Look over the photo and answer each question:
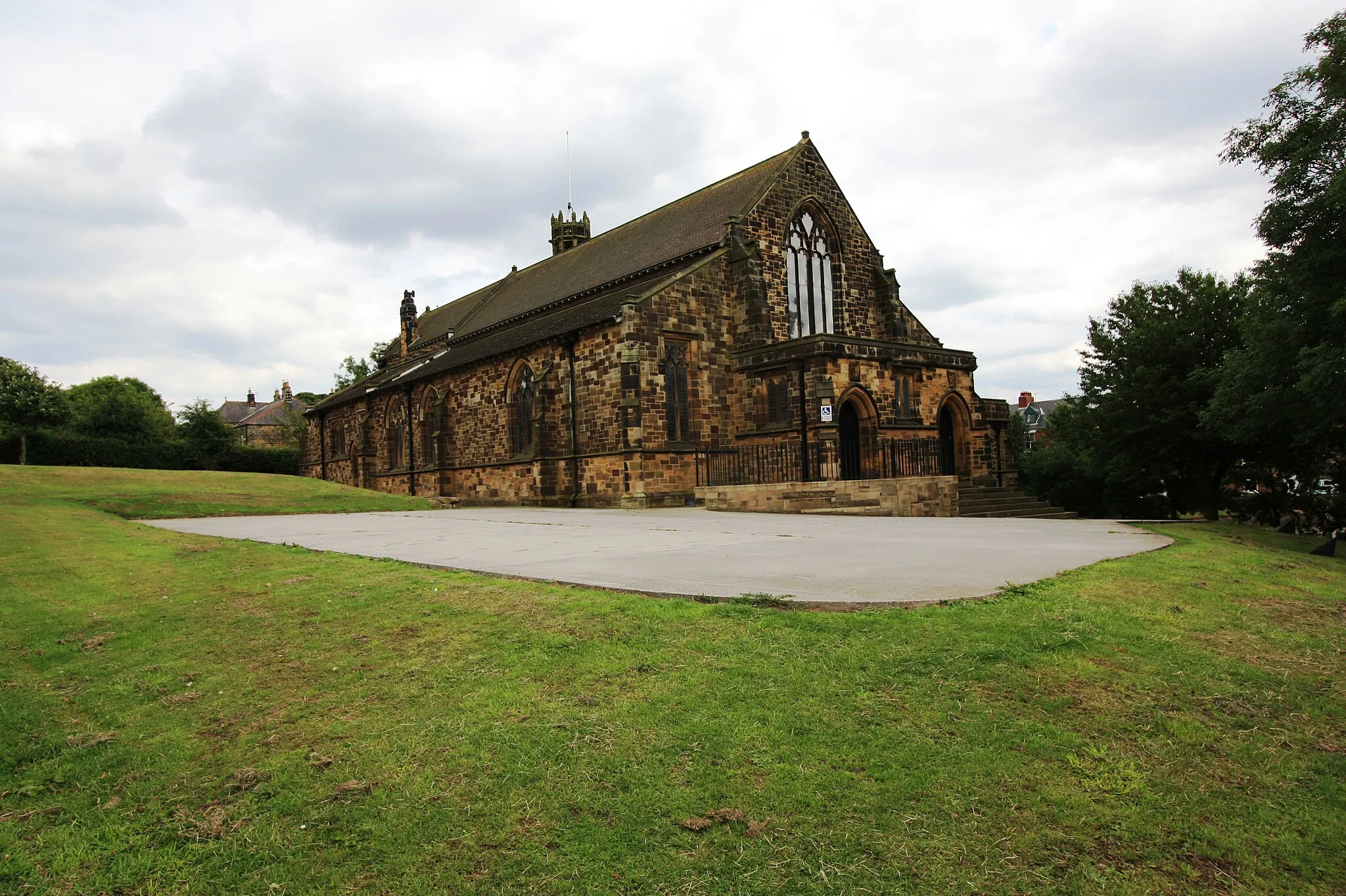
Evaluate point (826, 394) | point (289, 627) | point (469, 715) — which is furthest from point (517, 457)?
point (469, 715)

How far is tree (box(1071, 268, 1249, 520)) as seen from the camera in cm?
2561

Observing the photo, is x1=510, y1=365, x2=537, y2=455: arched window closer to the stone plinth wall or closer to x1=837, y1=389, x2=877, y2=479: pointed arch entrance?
x1=837, y1=389, x2=877, y2=479: pointed arch entrance

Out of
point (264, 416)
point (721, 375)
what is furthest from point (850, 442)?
point (264, 416)

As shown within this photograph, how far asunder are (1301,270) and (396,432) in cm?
3464

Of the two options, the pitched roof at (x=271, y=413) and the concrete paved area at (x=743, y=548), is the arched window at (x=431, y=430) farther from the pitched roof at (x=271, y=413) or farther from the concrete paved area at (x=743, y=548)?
the pitched roof at (x=271, y=413)

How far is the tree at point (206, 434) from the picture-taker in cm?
4431

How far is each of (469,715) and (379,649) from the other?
1.51 m

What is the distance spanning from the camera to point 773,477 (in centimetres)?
2341

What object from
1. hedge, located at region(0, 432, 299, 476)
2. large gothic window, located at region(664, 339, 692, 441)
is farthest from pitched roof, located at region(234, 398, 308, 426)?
large gothic window, located at region(664, 339, 692, 441)

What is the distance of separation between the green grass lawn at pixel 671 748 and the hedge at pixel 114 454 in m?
37.4

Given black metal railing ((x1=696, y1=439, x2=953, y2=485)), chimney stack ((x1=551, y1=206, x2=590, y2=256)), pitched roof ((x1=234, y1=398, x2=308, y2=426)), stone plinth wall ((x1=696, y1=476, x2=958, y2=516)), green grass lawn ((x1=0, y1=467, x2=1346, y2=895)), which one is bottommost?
green grass lawn ((x1=0, y1=467, x2=1346, y2=895))

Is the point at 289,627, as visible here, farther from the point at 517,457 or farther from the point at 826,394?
the point at 517,457

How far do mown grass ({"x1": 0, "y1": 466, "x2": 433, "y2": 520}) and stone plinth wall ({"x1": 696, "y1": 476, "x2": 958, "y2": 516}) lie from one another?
12725mm

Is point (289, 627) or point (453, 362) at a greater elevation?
point (453, 362)
